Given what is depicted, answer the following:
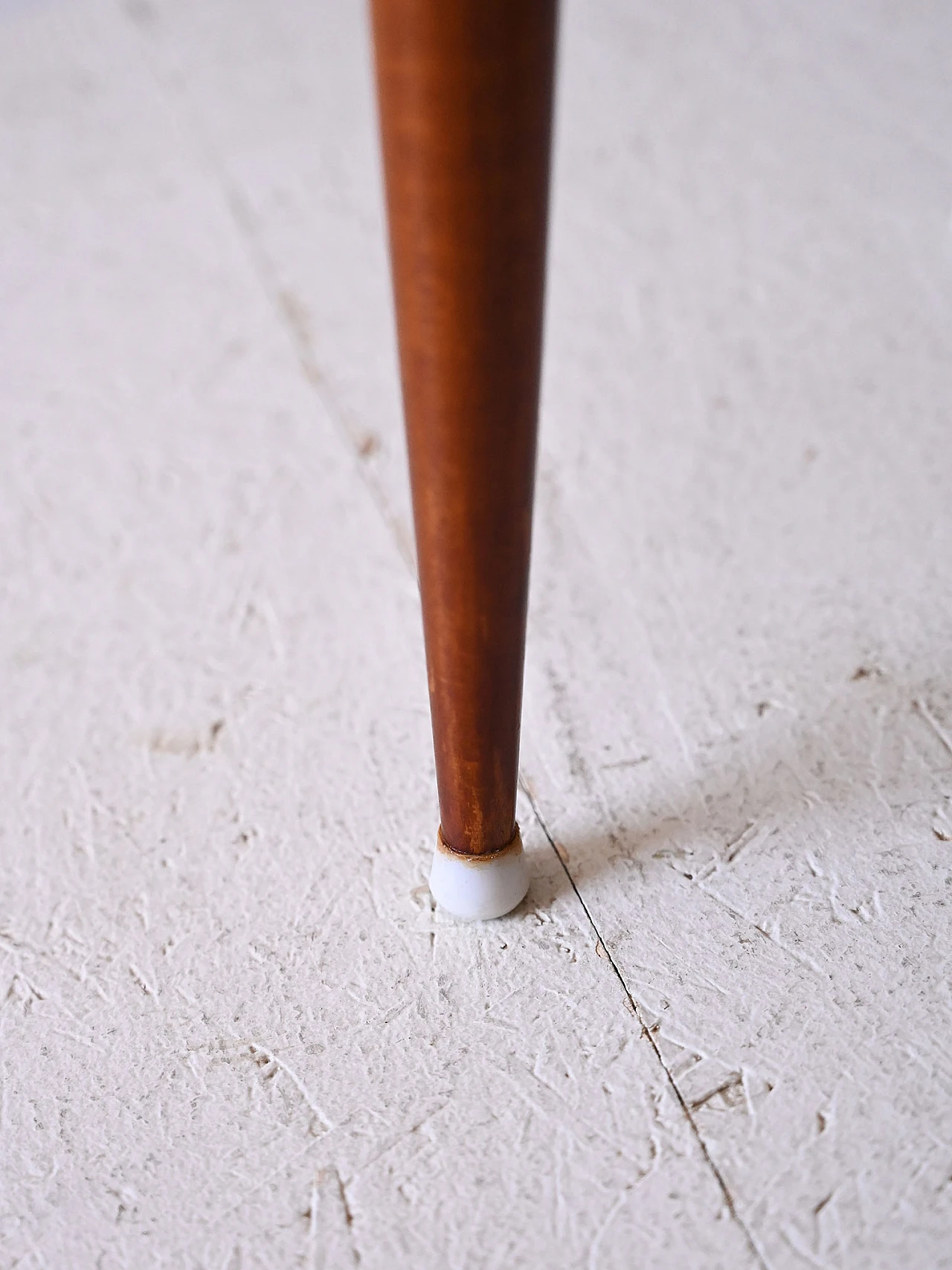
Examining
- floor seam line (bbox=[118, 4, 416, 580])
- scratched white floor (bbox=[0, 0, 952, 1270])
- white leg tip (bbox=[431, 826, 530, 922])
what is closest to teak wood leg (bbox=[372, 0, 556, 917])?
white leg tip (bbox=[431, 826, 530, 922])

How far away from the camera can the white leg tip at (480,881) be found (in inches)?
32.6

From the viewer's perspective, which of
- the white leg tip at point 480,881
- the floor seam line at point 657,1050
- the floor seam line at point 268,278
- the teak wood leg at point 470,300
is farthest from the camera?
the floor seam line at point 268,278

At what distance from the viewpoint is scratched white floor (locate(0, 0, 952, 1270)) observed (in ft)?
2.40

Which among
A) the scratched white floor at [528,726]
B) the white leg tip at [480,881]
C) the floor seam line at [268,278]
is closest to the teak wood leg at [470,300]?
the white leg tip at [480,881]

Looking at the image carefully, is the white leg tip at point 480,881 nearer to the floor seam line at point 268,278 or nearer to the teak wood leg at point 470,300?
the teak wood leg at point 470,300

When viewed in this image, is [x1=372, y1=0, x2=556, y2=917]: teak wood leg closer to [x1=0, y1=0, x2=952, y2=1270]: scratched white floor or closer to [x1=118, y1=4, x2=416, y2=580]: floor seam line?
[x1=0, y1=0, x2=952, y2=1270]: scratched white floor

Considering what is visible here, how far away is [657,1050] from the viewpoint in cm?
77

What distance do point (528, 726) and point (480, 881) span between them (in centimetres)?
19

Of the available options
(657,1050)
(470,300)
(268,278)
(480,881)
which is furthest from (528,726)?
(268,278)

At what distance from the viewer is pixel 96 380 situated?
140cm

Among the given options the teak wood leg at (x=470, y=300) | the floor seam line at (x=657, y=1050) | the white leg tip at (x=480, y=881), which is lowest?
the floor seam line at (x=657, y=1050)

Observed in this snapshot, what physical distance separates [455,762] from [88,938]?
0.33 m

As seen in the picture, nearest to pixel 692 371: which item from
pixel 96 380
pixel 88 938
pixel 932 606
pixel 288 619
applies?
pixel 932 606

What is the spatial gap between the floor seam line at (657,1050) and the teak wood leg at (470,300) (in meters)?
0.20
